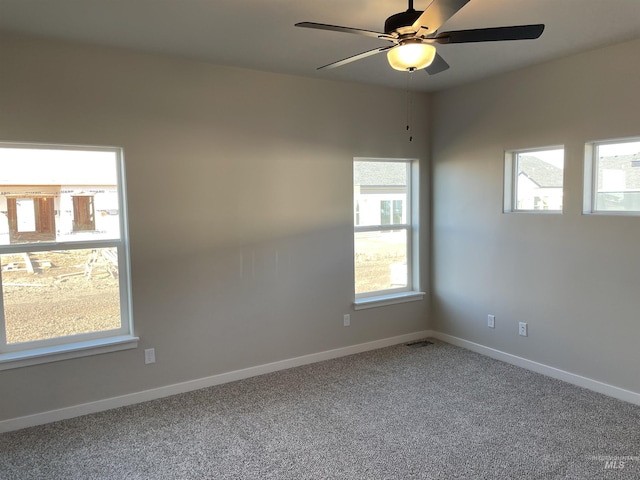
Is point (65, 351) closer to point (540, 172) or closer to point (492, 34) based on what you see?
point (492, 34)

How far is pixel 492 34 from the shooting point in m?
1.99

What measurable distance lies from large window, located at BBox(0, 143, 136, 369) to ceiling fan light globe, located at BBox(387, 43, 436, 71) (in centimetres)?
219

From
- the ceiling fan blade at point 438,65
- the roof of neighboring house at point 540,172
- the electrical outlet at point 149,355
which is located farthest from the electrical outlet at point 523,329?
the electrical outlet at point 149,355

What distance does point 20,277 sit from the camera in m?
3.06

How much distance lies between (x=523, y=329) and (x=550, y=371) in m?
0.39

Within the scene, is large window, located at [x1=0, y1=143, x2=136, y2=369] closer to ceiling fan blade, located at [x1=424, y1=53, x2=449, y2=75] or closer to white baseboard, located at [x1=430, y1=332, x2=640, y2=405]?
ceiling fan blade, located at [x1=424, y1=53, x2=449, y2=75]

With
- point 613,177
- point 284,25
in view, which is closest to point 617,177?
point 613,177

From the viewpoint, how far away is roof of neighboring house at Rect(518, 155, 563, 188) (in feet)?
12.1

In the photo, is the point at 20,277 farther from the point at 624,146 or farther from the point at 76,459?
the point at 624,146

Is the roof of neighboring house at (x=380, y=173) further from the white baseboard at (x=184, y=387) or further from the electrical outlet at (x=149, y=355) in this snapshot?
the electrical outlet at (x=149, y=355)

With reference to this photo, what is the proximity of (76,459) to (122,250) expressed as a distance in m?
1.42

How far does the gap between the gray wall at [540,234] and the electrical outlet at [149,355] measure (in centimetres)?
289

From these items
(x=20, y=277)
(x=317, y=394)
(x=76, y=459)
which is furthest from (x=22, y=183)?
(x=317, y=394)

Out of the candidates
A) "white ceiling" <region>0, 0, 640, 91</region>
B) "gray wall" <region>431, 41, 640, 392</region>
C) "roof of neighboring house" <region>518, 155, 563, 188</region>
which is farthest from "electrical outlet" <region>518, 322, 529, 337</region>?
"white ceiling" <region>0, 0, 640, 91</region>
